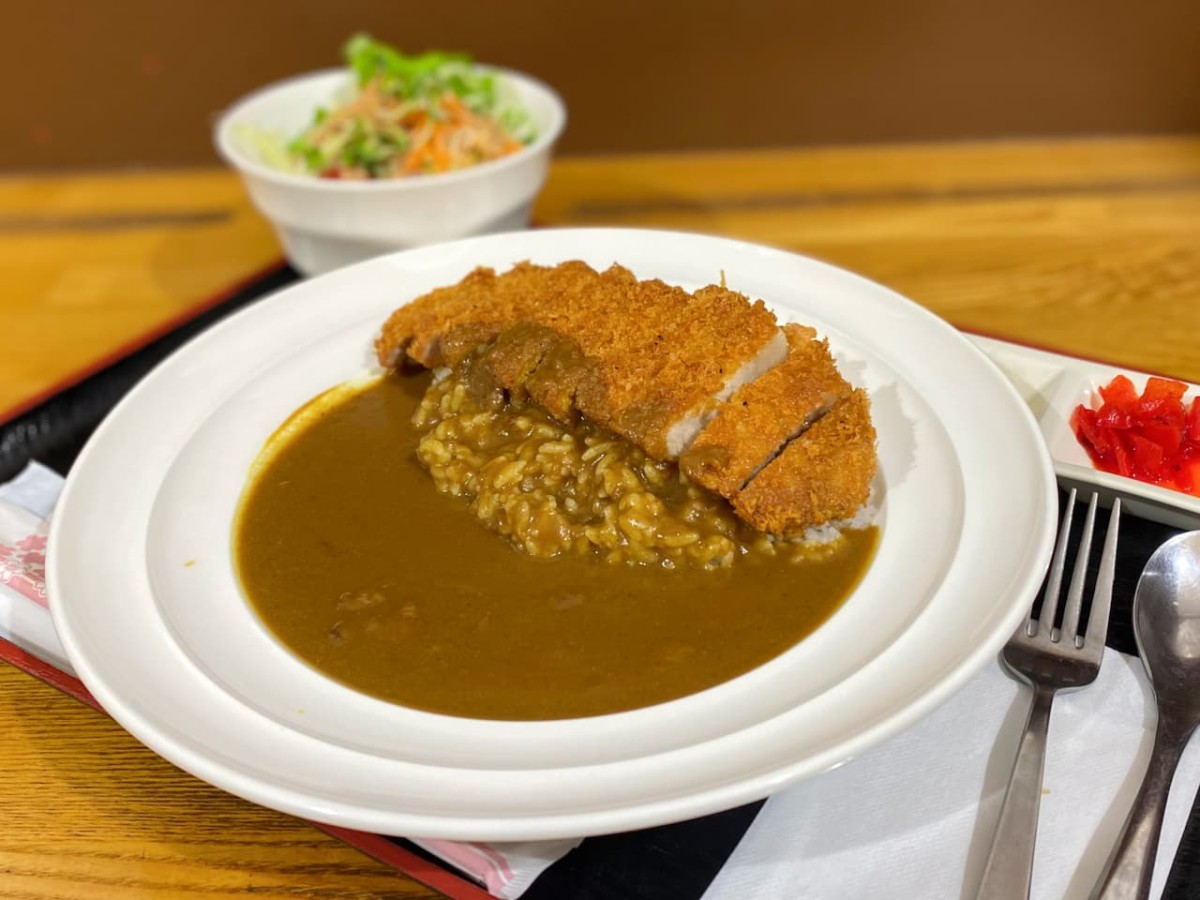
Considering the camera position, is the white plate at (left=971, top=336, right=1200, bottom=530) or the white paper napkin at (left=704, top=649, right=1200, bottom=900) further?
the white plate at (left=971, top=336, right=1200, bottom=530)

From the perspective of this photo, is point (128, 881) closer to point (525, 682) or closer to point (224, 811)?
point (224, 811)

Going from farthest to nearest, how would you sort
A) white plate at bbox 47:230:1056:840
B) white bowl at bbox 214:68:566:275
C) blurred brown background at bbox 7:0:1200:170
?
1. blurred brown background at bbox 7:0:1200:170
2. white bowl at bbox 214:68:566:275
3. white plate at bbox 47:230:1056:840

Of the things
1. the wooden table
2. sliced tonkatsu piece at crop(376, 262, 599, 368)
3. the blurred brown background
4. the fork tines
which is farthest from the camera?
the blurred brown background

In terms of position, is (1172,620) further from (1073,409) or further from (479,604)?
(479,604)

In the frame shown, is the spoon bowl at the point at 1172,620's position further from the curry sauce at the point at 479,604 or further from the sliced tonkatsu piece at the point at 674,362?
the sliced tonkatsu piece at the point at 674,362

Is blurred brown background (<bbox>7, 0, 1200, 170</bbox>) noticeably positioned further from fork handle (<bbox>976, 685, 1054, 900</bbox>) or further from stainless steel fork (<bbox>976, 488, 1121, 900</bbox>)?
fork handle (<bbox>976, 685, 1054, 900</bbox>)

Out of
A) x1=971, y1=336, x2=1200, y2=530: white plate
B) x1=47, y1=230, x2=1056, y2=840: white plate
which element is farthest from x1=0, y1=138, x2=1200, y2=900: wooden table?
x1=971, y1=336, x2=1200, y2=530: white plate

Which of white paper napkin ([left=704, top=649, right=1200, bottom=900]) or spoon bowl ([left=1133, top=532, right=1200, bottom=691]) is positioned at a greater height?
spoon bowl ([left=1133, top=532, right=1200, bottom=691])

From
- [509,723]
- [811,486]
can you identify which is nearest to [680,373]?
[811,486]
